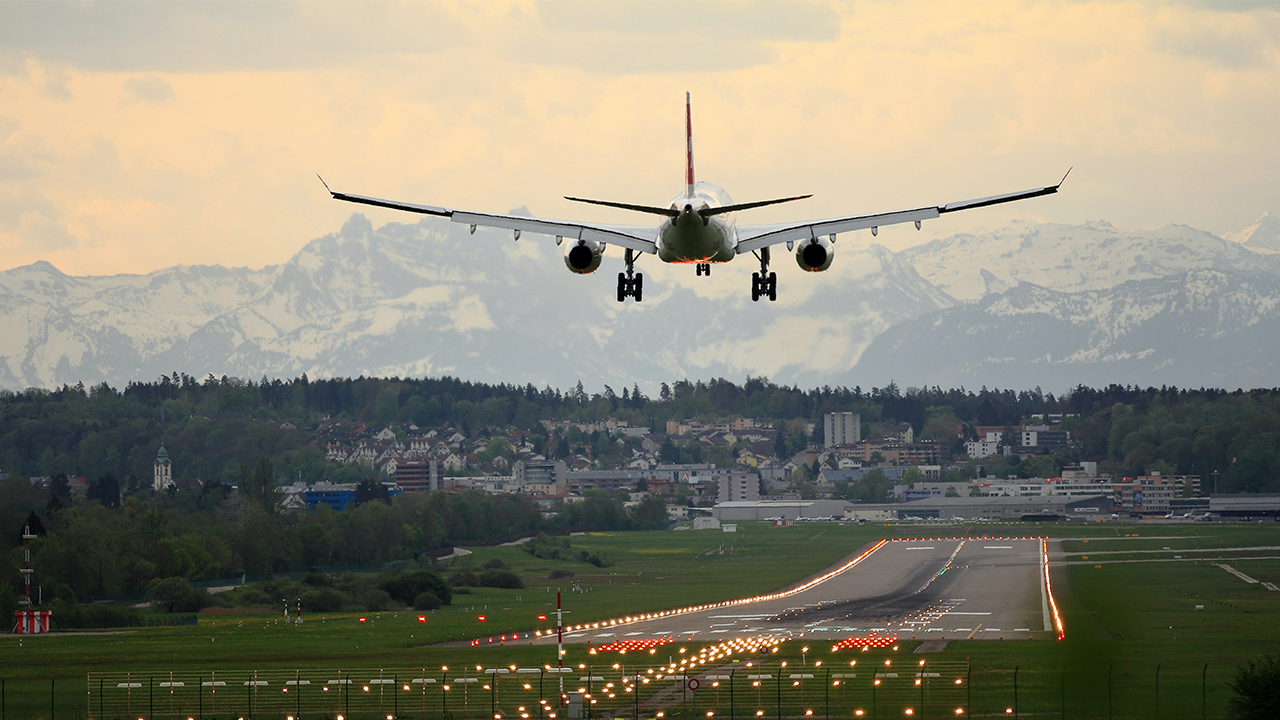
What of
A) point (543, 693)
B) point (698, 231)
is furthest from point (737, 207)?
point (543, 693)

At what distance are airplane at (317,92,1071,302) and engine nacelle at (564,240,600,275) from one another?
0.12 ft

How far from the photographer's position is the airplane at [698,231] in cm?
5291

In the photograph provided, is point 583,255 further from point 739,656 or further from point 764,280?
point 739,656

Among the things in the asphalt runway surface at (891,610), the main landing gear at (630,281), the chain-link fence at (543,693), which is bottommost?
the asphalt runway surface at (891,610)

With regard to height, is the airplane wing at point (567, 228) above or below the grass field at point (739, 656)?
above

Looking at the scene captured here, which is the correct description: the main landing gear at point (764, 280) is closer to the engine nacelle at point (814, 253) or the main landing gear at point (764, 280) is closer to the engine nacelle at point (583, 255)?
the engine nacelle at point (814, 253)

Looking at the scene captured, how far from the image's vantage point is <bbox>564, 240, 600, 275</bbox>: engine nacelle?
56094 mm

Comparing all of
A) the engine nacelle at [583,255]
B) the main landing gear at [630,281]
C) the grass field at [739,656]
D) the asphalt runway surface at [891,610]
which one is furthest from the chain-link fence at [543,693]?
the asphalt runway surface at [891,610]

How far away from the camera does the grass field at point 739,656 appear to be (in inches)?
Result: 2527

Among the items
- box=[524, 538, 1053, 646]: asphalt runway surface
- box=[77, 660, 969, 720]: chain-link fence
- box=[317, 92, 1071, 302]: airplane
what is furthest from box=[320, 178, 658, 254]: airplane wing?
box=[524, 538, 1053, 646]: asphalt runway surface

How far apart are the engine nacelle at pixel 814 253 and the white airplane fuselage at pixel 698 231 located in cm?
302

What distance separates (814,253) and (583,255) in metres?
8.57

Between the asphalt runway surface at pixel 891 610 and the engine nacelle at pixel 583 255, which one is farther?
the asphalt runway surface at pixel 891 610

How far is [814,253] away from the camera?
186ft
